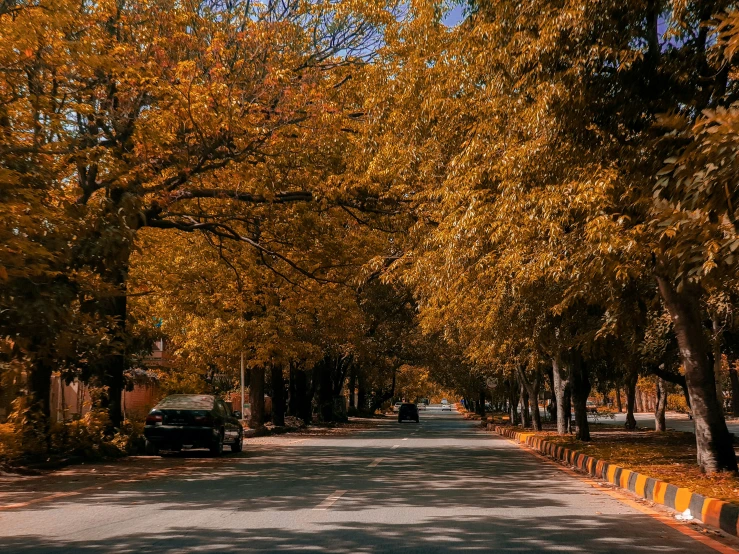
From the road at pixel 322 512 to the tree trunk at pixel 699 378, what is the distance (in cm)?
199

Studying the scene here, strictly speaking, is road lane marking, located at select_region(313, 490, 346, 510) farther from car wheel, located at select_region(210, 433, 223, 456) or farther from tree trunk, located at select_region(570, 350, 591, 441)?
tree trunk, located at select_region(570, 350, 591, 441)

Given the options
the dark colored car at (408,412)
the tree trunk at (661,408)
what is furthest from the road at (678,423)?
the dark colored car at (408,412)

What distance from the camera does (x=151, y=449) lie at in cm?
2019

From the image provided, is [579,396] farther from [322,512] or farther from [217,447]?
[322,512]

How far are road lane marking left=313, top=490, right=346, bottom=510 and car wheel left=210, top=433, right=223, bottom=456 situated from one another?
333 inches

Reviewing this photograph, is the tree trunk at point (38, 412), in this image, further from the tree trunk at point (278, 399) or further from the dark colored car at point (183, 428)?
the tree trunk at point (278, 399)

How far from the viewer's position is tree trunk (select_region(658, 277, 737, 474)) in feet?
42.6

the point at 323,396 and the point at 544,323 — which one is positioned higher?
the point at 544,323

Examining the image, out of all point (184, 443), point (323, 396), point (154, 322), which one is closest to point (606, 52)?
point (184, 443)

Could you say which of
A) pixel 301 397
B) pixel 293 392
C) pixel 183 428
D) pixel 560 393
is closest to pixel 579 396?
pixel 560 393

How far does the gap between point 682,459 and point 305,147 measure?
10331 millimetres

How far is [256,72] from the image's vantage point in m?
17.5

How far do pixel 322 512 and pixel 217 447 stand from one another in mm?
10758

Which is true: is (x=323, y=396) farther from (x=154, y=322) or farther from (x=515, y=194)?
(x=515, y=194)
